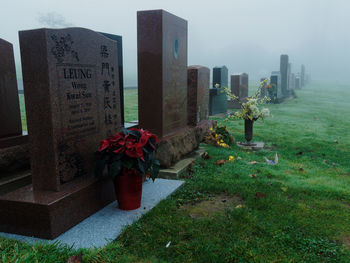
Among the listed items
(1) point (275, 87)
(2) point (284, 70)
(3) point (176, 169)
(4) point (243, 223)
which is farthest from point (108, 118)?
(2) point (284, 70)

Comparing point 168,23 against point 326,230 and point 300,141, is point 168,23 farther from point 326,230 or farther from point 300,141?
point 300,141

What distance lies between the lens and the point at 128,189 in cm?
336

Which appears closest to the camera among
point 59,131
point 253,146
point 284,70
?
point 59,131

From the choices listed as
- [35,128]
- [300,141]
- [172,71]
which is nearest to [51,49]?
[35,128]

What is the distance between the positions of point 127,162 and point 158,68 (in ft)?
6.65

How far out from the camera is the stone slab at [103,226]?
2758 mm

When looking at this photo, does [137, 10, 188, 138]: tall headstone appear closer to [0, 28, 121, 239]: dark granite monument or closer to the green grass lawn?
the green grass lawn

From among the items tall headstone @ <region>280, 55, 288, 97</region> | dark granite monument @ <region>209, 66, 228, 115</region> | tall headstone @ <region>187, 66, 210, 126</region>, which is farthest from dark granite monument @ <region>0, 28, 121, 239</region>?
tall headstone @ <region>280, 55, 288, 97</region>

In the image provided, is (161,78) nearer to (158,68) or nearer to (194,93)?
(158,68)

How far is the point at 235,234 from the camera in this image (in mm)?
2914

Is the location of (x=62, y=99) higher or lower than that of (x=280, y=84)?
higher

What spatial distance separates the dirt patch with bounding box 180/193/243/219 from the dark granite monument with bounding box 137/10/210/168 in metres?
1.21

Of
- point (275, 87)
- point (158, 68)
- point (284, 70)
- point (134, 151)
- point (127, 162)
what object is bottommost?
point (127, 162)

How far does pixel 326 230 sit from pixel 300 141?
4.80 m
